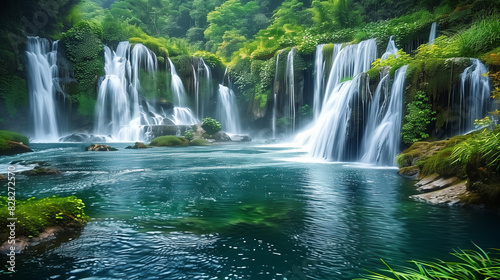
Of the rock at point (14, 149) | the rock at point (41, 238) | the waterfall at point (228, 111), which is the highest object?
the waterfall at point (228, 111)

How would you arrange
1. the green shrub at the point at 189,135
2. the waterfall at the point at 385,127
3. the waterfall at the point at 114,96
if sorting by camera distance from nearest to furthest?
the waterfall at the point at 385,127 → the green shrub at the point at 189,135 → the waterfall at the point at 114,96

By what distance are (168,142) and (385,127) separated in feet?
46.9

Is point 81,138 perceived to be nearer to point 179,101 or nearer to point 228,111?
point 179,101

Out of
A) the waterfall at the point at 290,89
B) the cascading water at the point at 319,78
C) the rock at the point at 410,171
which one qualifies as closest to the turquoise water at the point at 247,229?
the rock at the point at 410,171

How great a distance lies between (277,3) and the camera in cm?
4584

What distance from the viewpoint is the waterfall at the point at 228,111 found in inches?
1217

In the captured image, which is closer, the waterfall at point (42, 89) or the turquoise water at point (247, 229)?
the turquoise water at point (247, 229)

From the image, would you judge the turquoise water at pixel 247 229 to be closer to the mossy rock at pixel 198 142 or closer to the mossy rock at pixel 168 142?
the mossy rock at pixel 168 142

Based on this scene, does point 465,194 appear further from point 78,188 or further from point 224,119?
point 224,119

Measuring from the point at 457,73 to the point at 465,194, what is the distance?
6.32 metres

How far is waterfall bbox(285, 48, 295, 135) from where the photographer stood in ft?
83.6

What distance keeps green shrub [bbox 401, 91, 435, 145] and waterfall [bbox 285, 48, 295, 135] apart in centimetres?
1480

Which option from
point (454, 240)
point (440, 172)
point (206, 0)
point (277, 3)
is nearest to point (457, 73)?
point (440, 172)

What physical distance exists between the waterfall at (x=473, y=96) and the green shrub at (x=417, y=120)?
3.10 feet
